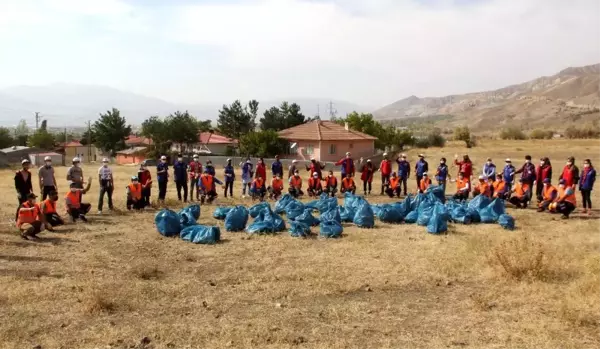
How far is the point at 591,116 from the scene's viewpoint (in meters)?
84.8

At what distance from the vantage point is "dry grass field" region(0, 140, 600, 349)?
558 centimetres

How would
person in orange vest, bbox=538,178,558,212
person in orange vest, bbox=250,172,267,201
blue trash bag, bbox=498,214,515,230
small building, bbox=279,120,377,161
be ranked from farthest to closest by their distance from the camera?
small building, bbox=279,120,377,161
person in orange vest, bbox=250,172,267,201
person in orange vest, bbox=538,178,558,212
blue trash bag, bbox=498,214,515,230

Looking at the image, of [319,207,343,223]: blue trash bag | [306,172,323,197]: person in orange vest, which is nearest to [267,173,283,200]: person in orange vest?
[306,172,323,197]: person in orange vest

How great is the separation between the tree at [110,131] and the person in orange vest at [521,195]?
49.8 m

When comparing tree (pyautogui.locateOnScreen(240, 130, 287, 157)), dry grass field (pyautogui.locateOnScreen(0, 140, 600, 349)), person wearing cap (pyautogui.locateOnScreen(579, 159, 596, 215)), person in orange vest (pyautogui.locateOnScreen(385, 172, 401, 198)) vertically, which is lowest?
dry grass field (pyautogui.locateOnScreen(0, 140, 600, 349))

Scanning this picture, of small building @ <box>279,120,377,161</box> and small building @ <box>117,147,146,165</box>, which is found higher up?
small building @ <box>279,120,377,161</box>

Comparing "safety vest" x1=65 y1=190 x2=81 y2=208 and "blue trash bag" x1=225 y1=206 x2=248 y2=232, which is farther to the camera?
"safety vest" x1=65 y1=190 x2=81 y2=208

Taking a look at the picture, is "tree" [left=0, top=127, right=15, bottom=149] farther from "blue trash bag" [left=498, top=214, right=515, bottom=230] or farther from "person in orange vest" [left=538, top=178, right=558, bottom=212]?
"blue trash bag" [left=498, top=214, right=515, bottom=230]

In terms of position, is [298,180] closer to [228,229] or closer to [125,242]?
[228,229]

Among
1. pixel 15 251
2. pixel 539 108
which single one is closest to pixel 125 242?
pixel 15 251

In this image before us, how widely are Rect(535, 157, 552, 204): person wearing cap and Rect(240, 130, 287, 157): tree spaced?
2520 centimetres

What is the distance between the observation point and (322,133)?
125 feet

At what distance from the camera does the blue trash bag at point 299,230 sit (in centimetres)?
1037

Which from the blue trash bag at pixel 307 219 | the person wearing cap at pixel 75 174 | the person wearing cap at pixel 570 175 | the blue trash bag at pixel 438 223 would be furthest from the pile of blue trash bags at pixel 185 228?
the person wearing cap at pixel 570 175
